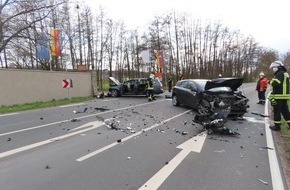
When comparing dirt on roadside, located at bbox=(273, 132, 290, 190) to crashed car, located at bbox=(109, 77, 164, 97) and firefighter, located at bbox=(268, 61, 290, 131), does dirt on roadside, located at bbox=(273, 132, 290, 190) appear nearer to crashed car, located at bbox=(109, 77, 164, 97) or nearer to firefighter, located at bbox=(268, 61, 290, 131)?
firefighter, located at bbox=(268, 61, 290, 131)

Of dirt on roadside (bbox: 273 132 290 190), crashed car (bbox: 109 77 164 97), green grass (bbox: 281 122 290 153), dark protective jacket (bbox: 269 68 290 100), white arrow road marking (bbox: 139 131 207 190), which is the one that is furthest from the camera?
crashed car (bbox: 109 77 164 97)

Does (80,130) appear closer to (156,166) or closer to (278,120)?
(156,166)

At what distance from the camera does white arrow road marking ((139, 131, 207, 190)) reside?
4.50 meters

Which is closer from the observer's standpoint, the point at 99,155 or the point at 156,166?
the point at 156,166

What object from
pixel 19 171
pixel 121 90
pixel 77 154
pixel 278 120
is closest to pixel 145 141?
pixel 77 154

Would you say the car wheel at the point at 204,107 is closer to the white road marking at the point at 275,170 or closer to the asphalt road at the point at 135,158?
the asphalt road at the point at 135,158

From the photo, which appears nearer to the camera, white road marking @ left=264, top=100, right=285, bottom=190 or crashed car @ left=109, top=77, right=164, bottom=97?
white road marking @ left=264, top=100, right=285, bottom=190

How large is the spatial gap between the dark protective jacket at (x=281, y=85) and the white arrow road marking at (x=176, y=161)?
8.31ft

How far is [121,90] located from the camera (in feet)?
80.3

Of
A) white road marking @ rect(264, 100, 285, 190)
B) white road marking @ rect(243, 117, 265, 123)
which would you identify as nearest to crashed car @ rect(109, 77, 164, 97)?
white road marking @ rect(243, 117, 265, 123)

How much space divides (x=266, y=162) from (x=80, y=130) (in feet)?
18.1

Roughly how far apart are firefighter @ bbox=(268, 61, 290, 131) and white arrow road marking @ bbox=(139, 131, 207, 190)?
2309 millimetres

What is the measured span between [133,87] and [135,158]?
18.0 meters

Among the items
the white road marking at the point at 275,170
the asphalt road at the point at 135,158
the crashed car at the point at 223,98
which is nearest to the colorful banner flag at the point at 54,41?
the asphalt road at the point at 135,158
